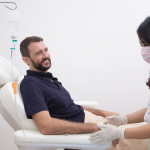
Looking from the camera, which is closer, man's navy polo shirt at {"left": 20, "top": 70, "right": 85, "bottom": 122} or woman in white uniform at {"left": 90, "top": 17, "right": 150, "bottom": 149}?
woman in white uniform at {"left": 90, "top": 17, "right": 150, "bottom": 149}

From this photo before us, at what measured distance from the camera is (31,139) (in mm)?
1006

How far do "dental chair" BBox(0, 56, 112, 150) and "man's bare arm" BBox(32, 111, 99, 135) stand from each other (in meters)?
0.03

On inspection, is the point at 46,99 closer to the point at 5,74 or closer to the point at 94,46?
the point at 5,74

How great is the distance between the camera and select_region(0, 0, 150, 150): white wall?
2.49 m

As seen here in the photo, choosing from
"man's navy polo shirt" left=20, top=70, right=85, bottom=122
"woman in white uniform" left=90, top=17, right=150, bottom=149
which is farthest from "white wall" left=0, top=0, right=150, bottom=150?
"woman in white uniform" left=90, top=17, right=150, bottom=149

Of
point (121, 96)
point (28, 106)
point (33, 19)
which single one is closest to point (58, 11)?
point (33, 19)

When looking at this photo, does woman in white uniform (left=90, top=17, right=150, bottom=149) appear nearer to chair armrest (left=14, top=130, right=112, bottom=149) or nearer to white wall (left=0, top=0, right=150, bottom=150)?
chair armrest (left=14, top=130, right=112, bottom=149)

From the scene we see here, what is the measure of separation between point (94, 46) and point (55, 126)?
1717 millimetres

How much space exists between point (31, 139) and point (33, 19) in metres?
1.86

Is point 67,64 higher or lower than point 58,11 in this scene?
lower

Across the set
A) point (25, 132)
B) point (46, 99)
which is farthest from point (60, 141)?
point (46, 99)

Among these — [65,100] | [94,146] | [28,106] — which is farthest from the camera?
[65,100]

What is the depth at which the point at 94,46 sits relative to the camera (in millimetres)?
2568

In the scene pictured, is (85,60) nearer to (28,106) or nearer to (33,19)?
(33,19)
